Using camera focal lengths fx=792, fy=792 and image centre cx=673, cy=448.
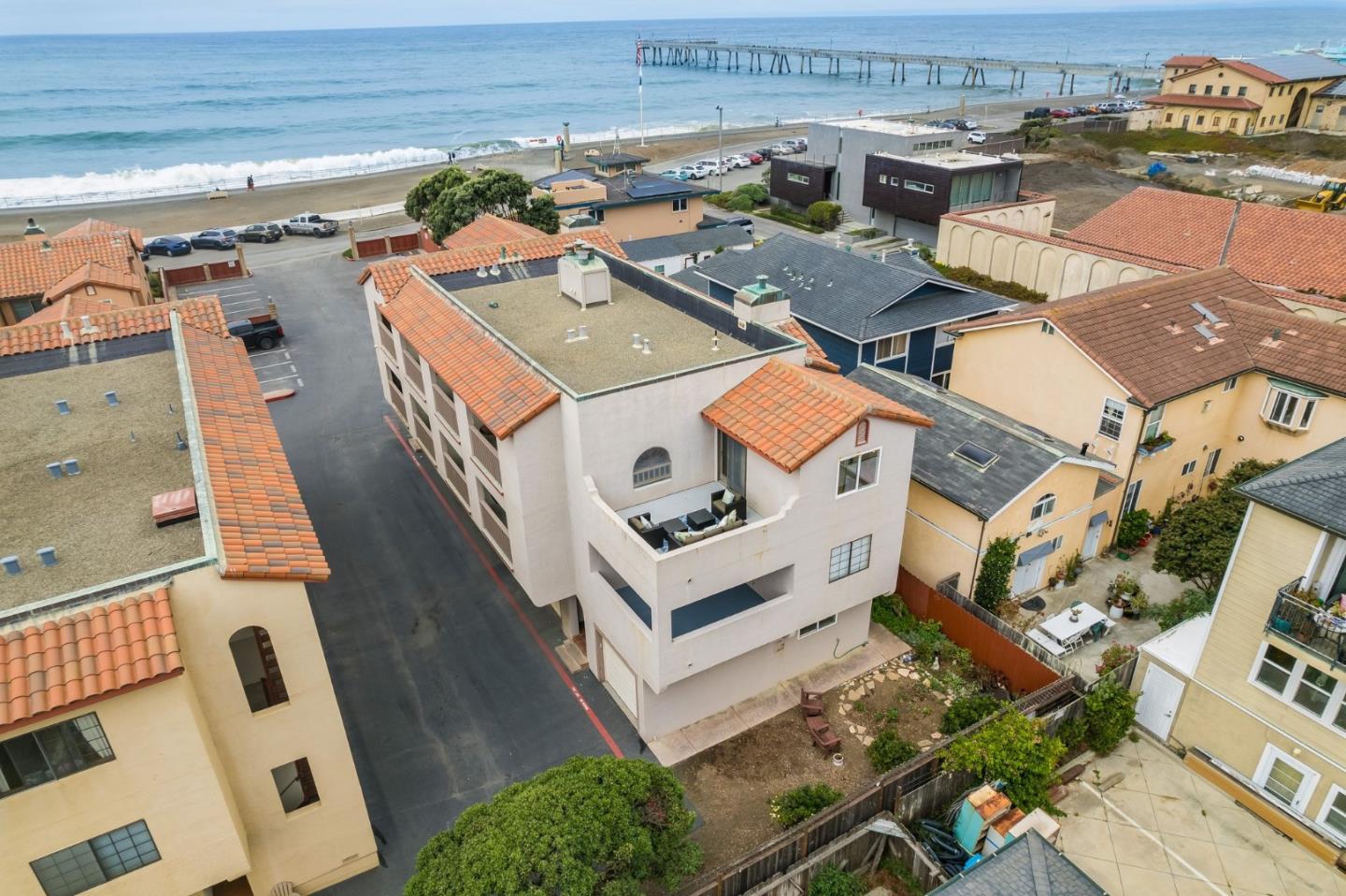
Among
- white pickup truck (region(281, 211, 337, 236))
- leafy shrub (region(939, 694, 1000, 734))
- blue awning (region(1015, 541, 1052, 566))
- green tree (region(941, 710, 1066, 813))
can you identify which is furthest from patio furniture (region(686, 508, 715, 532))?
white pickup truck (region(281, 211, 337, 236))

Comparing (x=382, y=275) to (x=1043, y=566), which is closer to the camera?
(x=1043, y=566)

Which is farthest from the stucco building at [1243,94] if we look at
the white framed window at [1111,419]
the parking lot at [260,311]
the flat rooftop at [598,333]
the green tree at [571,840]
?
the green tree at [571,840]

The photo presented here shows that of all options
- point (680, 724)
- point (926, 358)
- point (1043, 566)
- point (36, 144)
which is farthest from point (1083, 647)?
point (36, 144)

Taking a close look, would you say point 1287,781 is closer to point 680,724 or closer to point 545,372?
point 680,724

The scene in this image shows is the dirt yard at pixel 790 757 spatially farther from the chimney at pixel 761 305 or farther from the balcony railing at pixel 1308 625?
the chimney at pixel 761 305

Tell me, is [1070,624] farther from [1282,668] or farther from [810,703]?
[810,703]

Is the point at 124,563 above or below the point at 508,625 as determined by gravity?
above

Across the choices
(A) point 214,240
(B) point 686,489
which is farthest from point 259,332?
(B) point 686,489

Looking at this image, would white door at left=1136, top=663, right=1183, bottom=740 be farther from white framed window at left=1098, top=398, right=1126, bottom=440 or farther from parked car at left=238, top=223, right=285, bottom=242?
parked car at left=238, top=223, right=285, bottom=242
